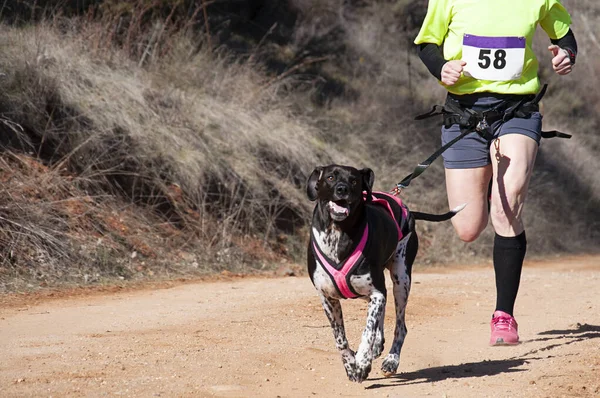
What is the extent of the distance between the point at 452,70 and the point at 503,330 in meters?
1.70

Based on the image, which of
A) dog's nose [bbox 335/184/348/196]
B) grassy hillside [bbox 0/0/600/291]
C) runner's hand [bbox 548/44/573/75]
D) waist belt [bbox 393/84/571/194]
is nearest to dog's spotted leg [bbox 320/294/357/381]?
dog's nose [bbox 335/184/348/196]

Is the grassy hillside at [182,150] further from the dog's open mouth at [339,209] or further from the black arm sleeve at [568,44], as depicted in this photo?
the black arm sleeve at [568,44]

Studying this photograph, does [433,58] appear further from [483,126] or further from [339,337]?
[339,337]

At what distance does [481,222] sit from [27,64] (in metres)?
7.59

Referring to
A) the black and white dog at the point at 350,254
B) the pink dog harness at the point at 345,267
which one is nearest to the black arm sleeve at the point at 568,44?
the black and white dog at the point at 350,254

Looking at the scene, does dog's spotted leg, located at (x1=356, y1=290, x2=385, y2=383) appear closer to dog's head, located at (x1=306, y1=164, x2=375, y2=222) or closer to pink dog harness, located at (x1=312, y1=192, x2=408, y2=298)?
pink dog harness, located at (x1=312, y1=192, x2=408, y2=298)

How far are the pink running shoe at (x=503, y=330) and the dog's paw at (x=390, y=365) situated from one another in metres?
0.98

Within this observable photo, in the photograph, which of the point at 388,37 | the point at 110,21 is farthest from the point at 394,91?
the point at 110,21

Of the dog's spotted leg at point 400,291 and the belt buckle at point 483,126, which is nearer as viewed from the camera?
the dog's spotted leg at point 400,291

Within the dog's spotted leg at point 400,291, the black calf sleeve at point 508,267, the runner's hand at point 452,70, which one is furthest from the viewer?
the black calf sleeve at point 508,267

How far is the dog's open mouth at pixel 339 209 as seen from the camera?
204 inches

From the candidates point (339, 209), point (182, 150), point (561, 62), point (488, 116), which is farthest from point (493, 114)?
point (182, 150)

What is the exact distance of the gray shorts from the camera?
20.2 feet

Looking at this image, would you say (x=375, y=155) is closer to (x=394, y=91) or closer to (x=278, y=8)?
(x=394, y=91)
